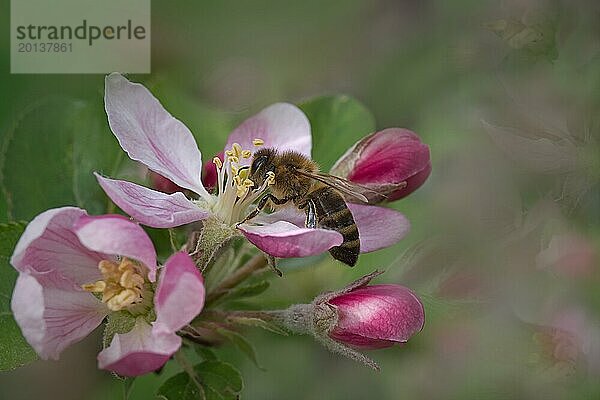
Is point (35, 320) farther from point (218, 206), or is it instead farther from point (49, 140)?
point (49, 140)

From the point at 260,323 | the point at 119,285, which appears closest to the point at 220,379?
the point at 260,323

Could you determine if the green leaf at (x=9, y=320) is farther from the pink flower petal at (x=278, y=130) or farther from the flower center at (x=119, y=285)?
the pink flower petal at (x=278, y=130)

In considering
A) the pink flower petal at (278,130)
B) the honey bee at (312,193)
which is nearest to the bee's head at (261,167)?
the honey bee at (312,193)

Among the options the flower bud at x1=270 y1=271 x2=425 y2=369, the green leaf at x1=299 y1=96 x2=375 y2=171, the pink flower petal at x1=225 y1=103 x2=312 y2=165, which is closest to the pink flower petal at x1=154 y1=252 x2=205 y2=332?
the flower bud at x1=270 y1=271 x2=425 y2=369

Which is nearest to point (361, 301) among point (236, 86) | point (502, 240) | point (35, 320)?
point (35, 320)

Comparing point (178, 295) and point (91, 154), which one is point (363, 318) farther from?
point (91, 154)

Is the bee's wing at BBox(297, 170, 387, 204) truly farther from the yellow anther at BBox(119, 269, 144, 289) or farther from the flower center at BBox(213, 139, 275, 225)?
the yellow anther at BBox(119, 269, 144, 289)
